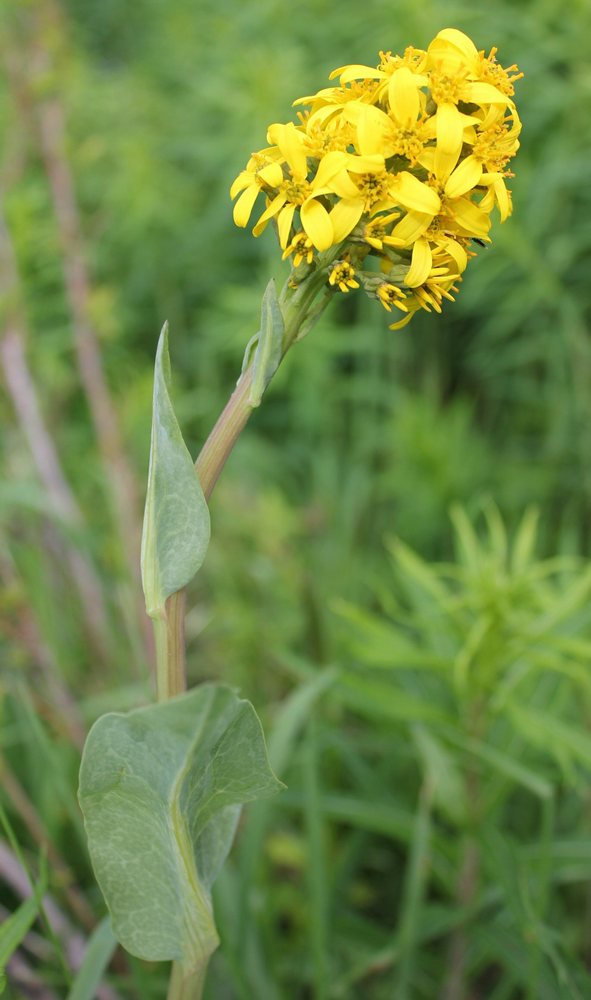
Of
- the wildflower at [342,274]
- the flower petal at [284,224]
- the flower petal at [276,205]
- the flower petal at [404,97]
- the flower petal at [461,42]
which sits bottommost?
the wildflower at [342,274]

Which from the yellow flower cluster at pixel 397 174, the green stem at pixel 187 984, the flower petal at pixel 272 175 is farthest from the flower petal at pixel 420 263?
the green stem at pixel 187 984

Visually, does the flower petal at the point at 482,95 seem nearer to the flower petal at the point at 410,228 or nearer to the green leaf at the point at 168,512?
the flower petal at the point at 410,228

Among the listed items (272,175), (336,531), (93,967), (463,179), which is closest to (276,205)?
(272,175)

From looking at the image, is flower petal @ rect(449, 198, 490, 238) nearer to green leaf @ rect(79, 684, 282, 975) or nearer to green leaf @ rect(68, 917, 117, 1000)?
green leaf @ rect(79, 684, 282, 975)

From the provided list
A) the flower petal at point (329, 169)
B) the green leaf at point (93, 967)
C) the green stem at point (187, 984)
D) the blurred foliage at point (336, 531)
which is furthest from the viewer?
the blurred foliage at point (336, 531)

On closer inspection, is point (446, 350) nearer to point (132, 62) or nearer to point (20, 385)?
point (20, 385)

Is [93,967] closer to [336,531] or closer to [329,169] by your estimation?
[329,169]

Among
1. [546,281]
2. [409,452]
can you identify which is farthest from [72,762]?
[546,281]

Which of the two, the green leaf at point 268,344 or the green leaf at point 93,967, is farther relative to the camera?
the green leaf at point 93,967
